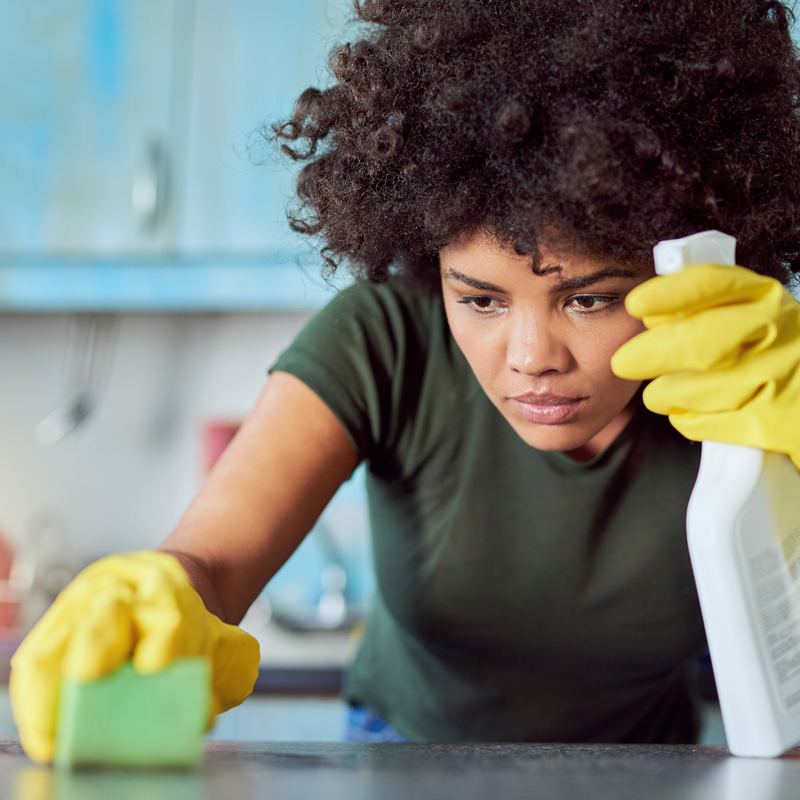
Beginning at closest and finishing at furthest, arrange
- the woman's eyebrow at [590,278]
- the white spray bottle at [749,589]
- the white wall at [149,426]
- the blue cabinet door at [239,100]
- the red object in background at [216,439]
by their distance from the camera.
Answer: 1. the white spray bottle at [749,589]
2. the woman's eyebrow at [590,278]
3. the blue cabinet door at [239,100]
4. the red object in background at [216,439]
5. the white wall at [149,426]

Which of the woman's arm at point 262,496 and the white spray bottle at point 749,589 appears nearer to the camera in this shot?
the white spray bottle at point 749,589

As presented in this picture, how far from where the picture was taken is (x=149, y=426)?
6.78 ft

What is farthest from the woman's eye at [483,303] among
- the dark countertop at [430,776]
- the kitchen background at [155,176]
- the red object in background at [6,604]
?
the red object in background at [6,604]

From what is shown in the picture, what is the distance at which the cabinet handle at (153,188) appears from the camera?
1.79 m

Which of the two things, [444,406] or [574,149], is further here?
[444,406]

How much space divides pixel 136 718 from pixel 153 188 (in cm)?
152

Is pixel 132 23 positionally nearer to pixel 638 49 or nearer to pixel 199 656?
pixel 638 49

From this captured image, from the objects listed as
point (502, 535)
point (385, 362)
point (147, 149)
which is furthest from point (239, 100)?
point (502, 535)

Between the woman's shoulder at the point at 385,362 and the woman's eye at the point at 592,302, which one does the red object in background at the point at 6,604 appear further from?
the woman's eye at the point at 592,302

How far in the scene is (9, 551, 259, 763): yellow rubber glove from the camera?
1.52 feet

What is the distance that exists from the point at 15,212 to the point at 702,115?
1647 mm

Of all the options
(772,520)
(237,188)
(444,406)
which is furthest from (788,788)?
(237,188)

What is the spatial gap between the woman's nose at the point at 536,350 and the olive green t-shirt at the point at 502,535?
221 millimetres

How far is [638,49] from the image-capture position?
0.60 m
